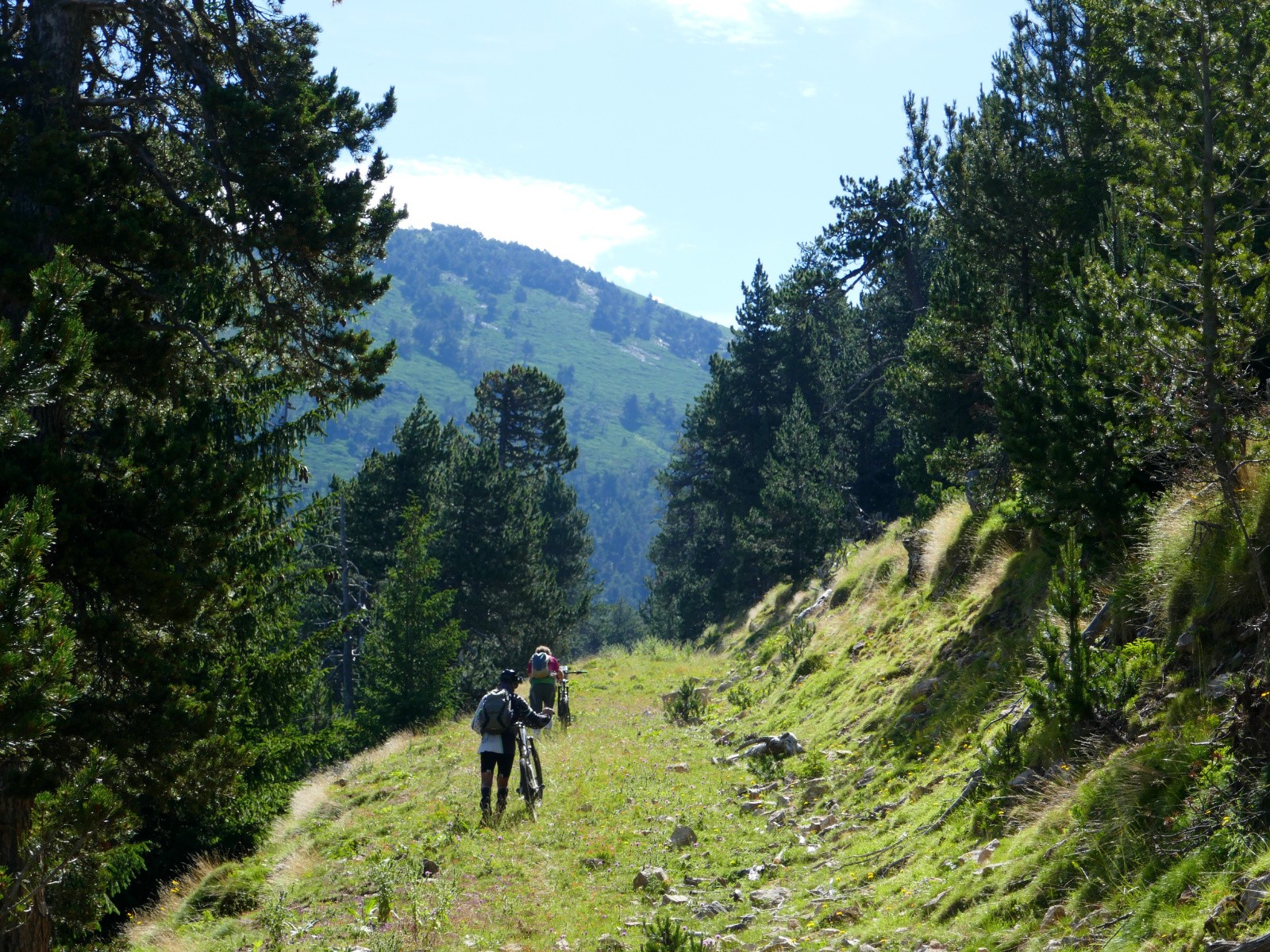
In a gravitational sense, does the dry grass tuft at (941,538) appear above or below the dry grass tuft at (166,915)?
above

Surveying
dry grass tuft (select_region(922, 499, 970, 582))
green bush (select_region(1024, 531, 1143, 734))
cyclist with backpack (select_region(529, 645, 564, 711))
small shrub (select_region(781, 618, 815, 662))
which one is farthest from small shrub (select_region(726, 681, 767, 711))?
green bush (select_region(1024, 531, 1143, 734))

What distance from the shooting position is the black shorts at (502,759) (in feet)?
38.5

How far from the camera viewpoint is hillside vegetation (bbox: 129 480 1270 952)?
18.4ft

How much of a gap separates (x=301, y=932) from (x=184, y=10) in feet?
32.8

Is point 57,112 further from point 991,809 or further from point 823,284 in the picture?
point 823,284

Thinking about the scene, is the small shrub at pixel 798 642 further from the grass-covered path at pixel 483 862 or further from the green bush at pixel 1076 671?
the green bush at pixel 1076 671

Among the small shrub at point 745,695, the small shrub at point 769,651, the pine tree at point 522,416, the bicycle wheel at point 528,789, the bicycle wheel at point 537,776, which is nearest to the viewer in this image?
the bicycle wheel at point 528,789

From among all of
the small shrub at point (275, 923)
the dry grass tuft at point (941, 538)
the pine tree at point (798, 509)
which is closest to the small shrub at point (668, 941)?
the small shrub at point (275, 923)

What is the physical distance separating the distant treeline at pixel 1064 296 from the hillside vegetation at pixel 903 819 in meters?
1.05

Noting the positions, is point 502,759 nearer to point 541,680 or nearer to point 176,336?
point 541,680

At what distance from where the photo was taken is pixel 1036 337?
11930mm

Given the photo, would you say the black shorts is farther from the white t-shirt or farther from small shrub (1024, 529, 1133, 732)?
small shrub (1024, 529, 1133, 732)

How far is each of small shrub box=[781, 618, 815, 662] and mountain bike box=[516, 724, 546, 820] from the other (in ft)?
25.8

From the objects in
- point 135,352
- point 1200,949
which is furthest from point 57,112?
point 1200,949
